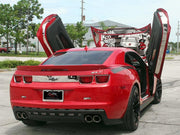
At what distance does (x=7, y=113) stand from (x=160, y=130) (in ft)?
11.3

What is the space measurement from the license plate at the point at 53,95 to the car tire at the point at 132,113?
1116 millimetres

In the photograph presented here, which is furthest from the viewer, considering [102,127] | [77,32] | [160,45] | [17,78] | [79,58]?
[77,32]

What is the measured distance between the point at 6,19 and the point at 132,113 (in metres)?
47.9

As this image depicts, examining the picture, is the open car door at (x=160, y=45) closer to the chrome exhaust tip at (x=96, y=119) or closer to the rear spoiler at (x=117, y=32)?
the chrome exhaust tip at (x=96, y=119)

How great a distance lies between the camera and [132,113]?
496cm

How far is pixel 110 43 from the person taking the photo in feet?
45.9

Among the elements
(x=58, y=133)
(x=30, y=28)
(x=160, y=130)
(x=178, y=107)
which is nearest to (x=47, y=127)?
(x=58, y=133)

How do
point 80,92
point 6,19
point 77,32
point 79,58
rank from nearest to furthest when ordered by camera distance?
point 80,92
point 79,58
point 6,19
point 77,32

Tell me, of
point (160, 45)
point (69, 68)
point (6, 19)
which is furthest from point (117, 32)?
point (6, 19)

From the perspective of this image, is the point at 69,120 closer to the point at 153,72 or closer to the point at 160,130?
the point at 160,130

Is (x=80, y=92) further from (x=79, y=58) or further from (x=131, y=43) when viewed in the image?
(x=131, y=43)

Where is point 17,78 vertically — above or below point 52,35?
below

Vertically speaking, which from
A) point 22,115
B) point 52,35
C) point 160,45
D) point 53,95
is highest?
point 52,35

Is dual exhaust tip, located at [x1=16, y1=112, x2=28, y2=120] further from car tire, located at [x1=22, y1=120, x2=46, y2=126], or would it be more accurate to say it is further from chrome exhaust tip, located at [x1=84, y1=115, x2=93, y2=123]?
chrome exhaust tip, located at [x1=84, y1=115, x2=93, y2=123]
